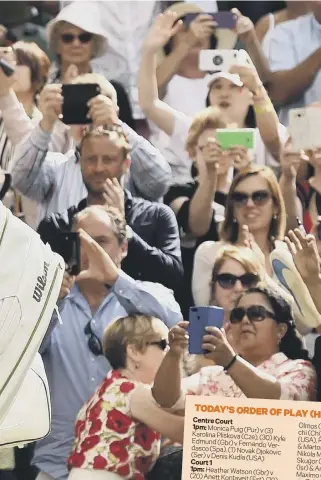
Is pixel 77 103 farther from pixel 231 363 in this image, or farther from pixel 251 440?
pixel 251 440

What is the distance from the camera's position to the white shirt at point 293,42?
435 centimetres

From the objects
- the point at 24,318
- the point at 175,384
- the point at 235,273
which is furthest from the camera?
the point at 235,273

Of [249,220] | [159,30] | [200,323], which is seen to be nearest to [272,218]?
[249,220]

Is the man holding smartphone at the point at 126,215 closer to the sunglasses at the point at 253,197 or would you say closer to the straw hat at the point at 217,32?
the sunglasses at the point at 253,197

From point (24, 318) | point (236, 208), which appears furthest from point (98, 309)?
point (24, 318)

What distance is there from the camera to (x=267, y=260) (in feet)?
13.6

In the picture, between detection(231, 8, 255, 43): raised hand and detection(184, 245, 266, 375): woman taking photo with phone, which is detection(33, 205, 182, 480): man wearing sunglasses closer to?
detection(184, 245, 266, 375): woman taking photo with phone

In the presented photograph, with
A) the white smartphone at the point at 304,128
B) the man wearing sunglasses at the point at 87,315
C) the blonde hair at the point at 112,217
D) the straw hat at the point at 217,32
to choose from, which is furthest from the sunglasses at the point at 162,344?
the straw hat at the point at 217,32

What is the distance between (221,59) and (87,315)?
112 cm

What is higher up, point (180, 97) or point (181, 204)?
point (180, 97)

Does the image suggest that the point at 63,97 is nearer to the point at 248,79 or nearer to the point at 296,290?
the point at 248,79

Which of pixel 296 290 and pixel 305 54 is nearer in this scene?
pixel 296 290

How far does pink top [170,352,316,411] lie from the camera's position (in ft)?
12.4

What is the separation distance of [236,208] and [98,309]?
0.64 metres
